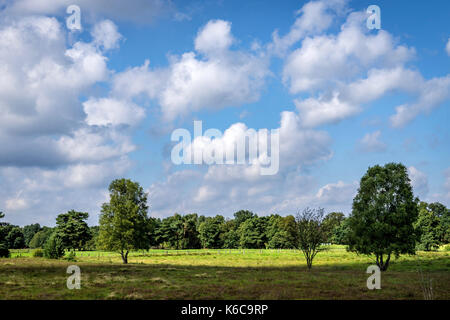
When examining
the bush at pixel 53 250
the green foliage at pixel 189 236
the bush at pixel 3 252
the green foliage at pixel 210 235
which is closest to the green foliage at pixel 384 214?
the bush at pixel 53 250

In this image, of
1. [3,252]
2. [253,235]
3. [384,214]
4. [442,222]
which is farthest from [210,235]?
[384,214]

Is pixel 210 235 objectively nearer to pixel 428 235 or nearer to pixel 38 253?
pixel 428 235

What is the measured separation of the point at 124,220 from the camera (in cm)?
5719

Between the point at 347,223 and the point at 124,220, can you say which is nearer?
the point at 124,220

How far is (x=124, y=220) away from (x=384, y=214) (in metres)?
39.2

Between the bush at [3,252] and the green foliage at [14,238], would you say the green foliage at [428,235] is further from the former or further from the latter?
the green foliage at [14,238]

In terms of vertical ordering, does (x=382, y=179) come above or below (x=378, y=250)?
above

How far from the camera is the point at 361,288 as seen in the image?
27.1 m

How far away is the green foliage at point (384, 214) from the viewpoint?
43031mm

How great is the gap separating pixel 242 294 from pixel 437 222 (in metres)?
113

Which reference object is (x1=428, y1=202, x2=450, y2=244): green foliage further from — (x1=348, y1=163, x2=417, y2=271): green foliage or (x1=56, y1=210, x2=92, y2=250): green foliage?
(x1=56, y1=210, x2=92, y2=250): green foliage

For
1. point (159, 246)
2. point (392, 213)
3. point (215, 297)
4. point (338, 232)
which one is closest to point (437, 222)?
point (338, 232)

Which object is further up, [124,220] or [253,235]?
[124,220]
